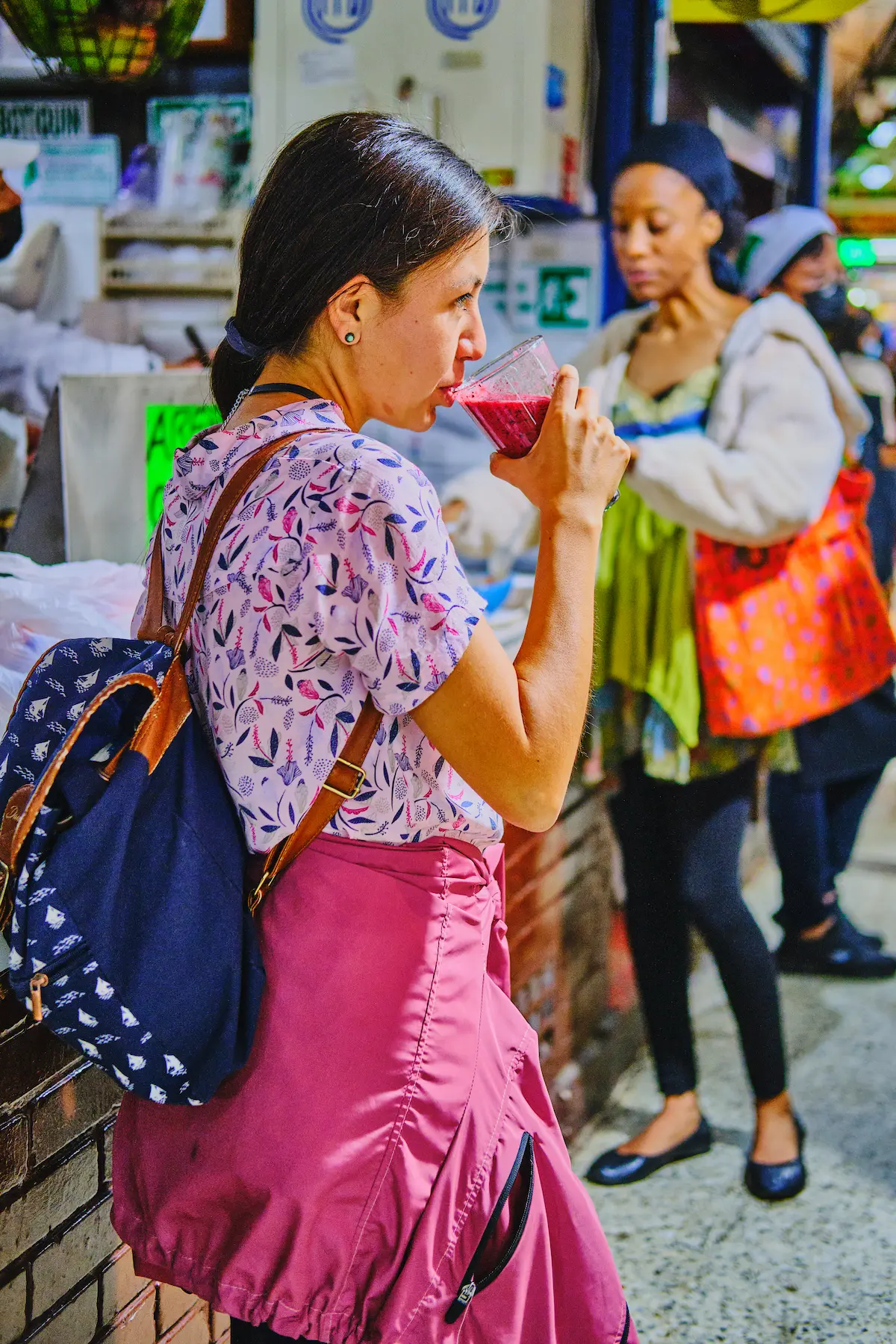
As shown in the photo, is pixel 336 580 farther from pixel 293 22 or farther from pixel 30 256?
pixel 293 22

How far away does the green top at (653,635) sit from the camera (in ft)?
8.30

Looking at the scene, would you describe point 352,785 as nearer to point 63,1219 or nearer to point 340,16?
point 63,1219

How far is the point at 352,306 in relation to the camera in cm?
118

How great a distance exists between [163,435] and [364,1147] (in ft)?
4.95

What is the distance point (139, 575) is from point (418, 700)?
1.21 meters

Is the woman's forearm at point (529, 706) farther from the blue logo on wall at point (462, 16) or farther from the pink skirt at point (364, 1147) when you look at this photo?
the blue logo on wall at point (462, 16)

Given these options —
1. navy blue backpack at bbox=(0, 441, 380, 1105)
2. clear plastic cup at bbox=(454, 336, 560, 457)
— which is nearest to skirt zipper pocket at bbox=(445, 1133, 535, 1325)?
navy blue backpack at bbox=(0, 441, 380, 1105)

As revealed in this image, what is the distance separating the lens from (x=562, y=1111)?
2.75 meters

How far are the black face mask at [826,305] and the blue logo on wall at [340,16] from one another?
1.23 m

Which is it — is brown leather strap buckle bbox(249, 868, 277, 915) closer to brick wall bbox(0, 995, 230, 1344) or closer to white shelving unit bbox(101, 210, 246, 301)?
brick wall bbox(0, 995, 230, 1344)

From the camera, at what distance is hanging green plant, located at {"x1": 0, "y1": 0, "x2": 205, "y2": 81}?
2.42 metres

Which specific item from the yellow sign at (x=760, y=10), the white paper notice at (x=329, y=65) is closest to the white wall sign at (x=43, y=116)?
the white paper notice at (x=329, y=65)

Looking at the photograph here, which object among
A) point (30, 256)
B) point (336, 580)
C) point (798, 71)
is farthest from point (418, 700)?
point (798, 71)

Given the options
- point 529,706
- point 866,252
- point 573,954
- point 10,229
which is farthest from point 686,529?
point 866,252
